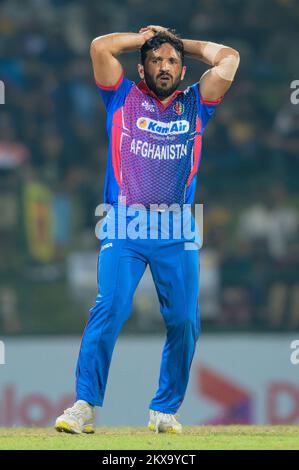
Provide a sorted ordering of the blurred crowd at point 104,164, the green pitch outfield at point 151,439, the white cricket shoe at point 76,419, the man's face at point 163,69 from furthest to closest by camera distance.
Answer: the blurred crowd at point 104,164
the man's face at point 163,69
the white cricket shoe at point 76,419
the green pitch outfield at point 151,439

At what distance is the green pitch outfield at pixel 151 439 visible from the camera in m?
6.47

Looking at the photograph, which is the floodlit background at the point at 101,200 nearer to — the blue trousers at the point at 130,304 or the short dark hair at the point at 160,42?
the blue trousers at the point at 130,304

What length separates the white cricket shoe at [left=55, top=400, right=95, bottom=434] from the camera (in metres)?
7.00

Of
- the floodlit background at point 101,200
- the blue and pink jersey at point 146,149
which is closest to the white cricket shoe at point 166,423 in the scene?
the blue and pink jersey at point 146,149

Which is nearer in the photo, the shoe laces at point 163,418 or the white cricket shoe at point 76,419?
the white cricket shoe at point 76,419

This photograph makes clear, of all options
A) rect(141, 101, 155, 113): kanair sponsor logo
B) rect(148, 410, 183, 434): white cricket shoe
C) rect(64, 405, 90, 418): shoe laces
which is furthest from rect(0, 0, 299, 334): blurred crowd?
rect(64, 405, 90, 418): shoe laces

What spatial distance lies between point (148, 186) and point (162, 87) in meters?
0.58

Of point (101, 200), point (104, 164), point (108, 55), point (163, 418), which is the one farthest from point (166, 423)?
point (104, 164)

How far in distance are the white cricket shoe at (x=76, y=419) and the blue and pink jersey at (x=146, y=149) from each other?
120 cm

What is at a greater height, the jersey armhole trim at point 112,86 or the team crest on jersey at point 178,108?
the jersey armhole trim at point 112,86

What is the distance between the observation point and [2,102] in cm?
1496

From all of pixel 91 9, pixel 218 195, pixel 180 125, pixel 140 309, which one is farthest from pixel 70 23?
pixel 180 125

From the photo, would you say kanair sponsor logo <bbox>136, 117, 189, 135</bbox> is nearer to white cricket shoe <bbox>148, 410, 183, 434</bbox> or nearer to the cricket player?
the cricket player

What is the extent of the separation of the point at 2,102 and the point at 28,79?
2.87ft
